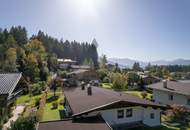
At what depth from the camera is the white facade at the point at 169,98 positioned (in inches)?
1339

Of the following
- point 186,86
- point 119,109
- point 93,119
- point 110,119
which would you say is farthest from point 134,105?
point 186,86

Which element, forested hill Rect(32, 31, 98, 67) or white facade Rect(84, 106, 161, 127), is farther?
forested hill Rect(32, 31, 98, 67)

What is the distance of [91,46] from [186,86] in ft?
361

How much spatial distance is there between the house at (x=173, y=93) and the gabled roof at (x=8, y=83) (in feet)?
84.9

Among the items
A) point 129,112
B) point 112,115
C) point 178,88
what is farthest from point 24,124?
point 178,88

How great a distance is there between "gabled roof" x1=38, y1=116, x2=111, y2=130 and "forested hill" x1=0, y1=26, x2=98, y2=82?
118 feet

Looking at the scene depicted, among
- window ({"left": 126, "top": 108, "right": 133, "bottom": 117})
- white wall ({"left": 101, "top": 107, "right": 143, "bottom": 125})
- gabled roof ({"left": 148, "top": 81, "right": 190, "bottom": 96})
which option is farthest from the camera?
gabled roof ({"left": 148, "top": 81, "right": 190, "bottom": 96})

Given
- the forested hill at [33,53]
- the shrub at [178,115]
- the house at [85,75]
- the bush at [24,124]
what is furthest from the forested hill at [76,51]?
the bush at [24,124]

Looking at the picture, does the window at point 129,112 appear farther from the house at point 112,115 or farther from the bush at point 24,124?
the bush at point 24,124

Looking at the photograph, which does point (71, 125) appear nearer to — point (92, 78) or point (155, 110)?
point (155, 110)

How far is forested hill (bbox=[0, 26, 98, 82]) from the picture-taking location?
2208 inches

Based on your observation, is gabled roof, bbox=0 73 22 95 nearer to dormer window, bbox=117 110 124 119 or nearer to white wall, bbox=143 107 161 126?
dormer window, bbox=117 110 124 119

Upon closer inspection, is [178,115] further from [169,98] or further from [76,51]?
[76,51]

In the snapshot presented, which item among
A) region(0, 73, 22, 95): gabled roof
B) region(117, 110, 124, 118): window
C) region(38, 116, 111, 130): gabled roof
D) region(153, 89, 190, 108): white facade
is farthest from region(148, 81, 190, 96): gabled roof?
region(0, 73, 22, 95): gabled roof
